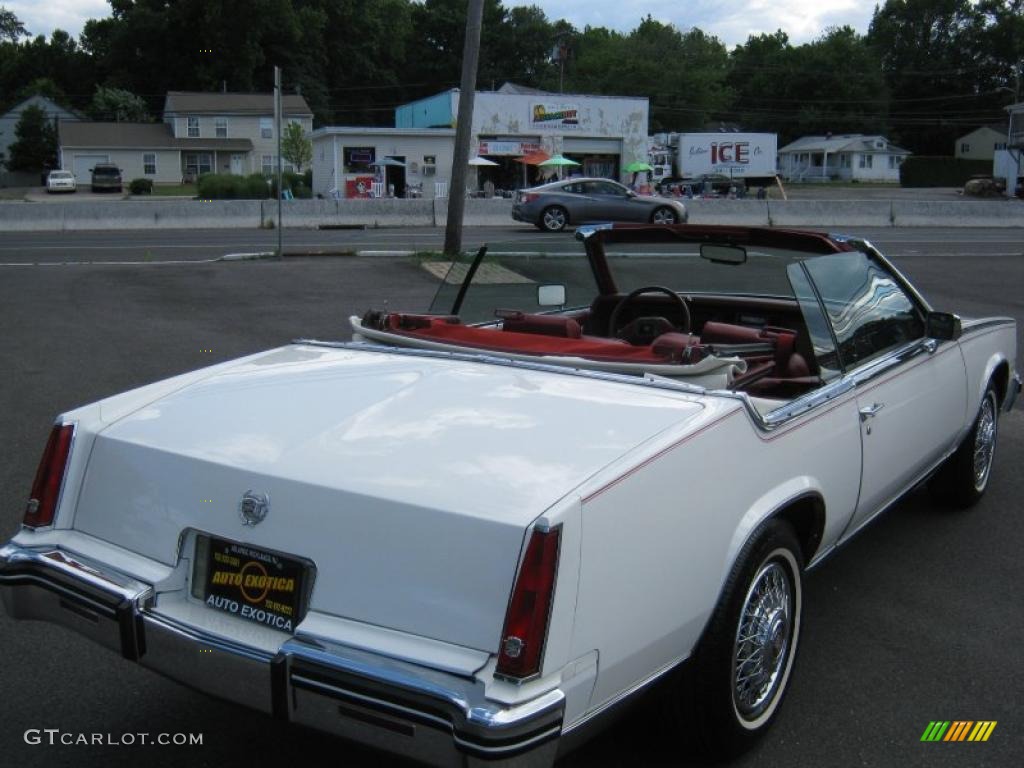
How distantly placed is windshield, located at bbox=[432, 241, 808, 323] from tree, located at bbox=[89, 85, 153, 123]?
275 feet

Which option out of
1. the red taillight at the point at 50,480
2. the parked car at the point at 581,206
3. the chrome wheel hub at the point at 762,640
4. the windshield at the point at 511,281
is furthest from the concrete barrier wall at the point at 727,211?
the red taillight at the point at 50,480

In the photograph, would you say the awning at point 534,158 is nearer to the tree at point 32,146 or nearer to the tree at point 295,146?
the tree at point 295,146

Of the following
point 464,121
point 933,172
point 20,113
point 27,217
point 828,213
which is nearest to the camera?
point 464,121


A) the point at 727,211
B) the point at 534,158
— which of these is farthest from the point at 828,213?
the point at 534,158

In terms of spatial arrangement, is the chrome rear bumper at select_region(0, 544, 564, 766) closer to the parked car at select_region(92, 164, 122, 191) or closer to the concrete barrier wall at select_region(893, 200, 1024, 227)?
the concrete barrier wall at select_region(893, 200, 1024, 227)

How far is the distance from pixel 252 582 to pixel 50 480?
848mm

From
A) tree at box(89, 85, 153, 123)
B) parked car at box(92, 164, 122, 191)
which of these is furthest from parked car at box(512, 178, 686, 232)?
tree at box(89, 85, 153, 123)

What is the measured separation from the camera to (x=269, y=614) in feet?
8.73

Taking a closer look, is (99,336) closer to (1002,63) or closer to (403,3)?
(403,3)

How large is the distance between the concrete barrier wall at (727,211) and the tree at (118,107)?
64.9 meters

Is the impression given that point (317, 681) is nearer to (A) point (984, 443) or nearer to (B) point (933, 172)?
(A) point (984, 443)

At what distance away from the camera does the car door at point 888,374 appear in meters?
3.94

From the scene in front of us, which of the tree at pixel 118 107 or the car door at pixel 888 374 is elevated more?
the tree at pixel 118 107

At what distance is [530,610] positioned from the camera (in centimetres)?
232
